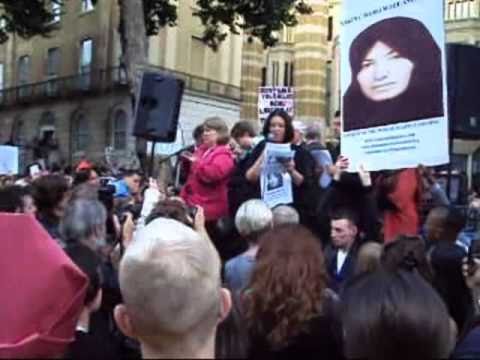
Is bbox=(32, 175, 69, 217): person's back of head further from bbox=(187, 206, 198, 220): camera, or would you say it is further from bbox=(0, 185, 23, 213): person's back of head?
bbox=(187, 206, 198, 220): camera

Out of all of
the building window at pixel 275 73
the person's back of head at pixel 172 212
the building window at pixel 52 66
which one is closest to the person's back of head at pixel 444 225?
the person's back of head at pixel 172 212

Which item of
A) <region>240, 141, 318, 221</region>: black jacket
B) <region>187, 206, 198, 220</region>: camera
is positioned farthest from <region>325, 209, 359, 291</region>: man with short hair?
<region>240, 141, 318, 221</region>: black jacket

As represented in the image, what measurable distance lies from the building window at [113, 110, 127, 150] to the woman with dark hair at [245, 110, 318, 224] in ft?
115

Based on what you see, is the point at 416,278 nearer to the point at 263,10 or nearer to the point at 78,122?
the point at 263,10

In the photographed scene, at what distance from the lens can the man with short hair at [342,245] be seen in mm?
5918

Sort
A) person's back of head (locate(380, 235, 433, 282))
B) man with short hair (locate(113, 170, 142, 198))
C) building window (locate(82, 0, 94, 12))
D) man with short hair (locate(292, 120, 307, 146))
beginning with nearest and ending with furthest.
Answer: person's back of head (locate(380, 235, 433, 282)), man with short hair (locate(292, 120, 307, 146)), man with short hair (locate(113, 170, 142, 198)), building window (locate(82, 0, 94, 12))

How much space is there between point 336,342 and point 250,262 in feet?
4.58

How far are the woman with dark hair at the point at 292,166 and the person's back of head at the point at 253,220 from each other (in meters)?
1.46

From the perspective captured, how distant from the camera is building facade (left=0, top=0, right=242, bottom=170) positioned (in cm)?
4162

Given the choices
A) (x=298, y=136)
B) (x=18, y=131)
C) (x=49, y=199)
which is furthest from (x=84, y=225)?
(x=18, y=131)

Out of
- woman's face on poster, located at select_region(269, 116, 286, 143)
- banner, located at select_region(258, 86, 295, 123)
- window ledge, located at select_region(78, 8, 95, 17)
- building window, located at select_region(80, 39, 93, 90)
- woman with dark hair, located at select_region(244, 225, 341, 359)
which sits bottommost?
woman with dark hair, located at select_region(244, 225, 341, 359)

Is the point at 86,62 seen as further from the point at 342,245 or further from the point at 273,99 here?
the point at 342,245

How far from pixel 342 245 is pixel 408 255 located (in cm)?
128

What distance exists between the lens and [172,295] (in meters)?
2.13
